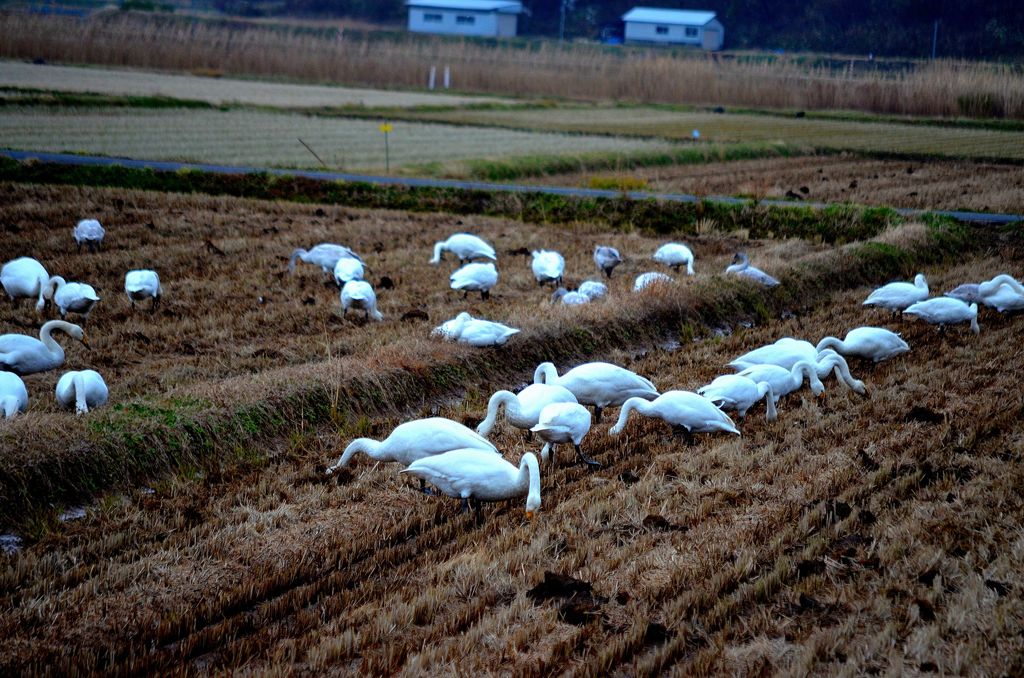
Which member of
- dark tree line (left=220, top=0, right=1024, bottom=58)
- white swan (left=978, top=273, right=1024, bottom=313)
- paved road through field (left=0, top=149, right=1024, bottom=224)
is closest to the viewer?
white swan (left=978, top=273, right=1024, bottom=313)

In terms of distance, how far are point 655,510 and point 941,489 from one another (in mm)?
1935

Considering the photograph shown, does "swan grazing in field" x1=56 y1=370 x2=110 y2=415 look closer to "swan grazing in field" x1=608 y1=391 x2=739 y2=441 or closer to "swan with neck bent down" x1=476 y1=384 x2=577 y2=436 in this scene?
"swan with neck bent down" x1=476 y1=384 x2=577 y2=436

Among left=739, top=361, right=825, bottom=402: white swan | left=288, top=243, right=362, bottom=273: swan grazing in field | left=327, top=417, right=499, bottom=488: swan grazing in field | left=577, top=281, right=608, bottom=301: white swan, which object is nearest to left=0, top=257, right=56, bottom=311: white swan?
left=288, top=243, right=362, bottom=273: swan grazing in field

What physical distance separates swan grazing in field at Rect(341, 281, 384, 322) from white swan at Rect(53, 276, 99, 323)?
8.57ft

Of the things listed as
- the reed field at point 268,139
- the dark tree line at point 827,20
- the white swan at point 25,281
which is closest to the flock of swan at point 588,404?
the white swan at point 25,281

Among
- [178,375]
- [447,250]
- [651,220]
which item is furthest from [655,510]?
[651,220]

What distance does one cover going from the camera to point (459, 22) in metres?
74.4

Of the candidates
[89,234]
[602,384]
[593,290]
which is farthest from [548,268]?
[89,234]

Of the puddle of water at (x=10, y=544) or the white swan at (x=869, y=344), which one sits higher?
the white swan at (x=869, y=344)

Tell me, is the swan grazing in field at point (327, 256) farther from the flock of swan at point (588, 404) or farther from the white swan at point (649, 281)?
the white swan at point (649, 281)

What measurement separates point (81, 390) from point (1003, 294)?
Result: 32.8ft

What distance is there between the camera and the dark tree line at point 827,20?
6581 cm

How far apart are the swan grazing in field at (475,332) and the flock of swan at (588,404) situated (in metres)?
0.05

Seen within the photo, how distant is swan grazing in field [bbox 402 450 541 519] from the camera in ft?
20.1
